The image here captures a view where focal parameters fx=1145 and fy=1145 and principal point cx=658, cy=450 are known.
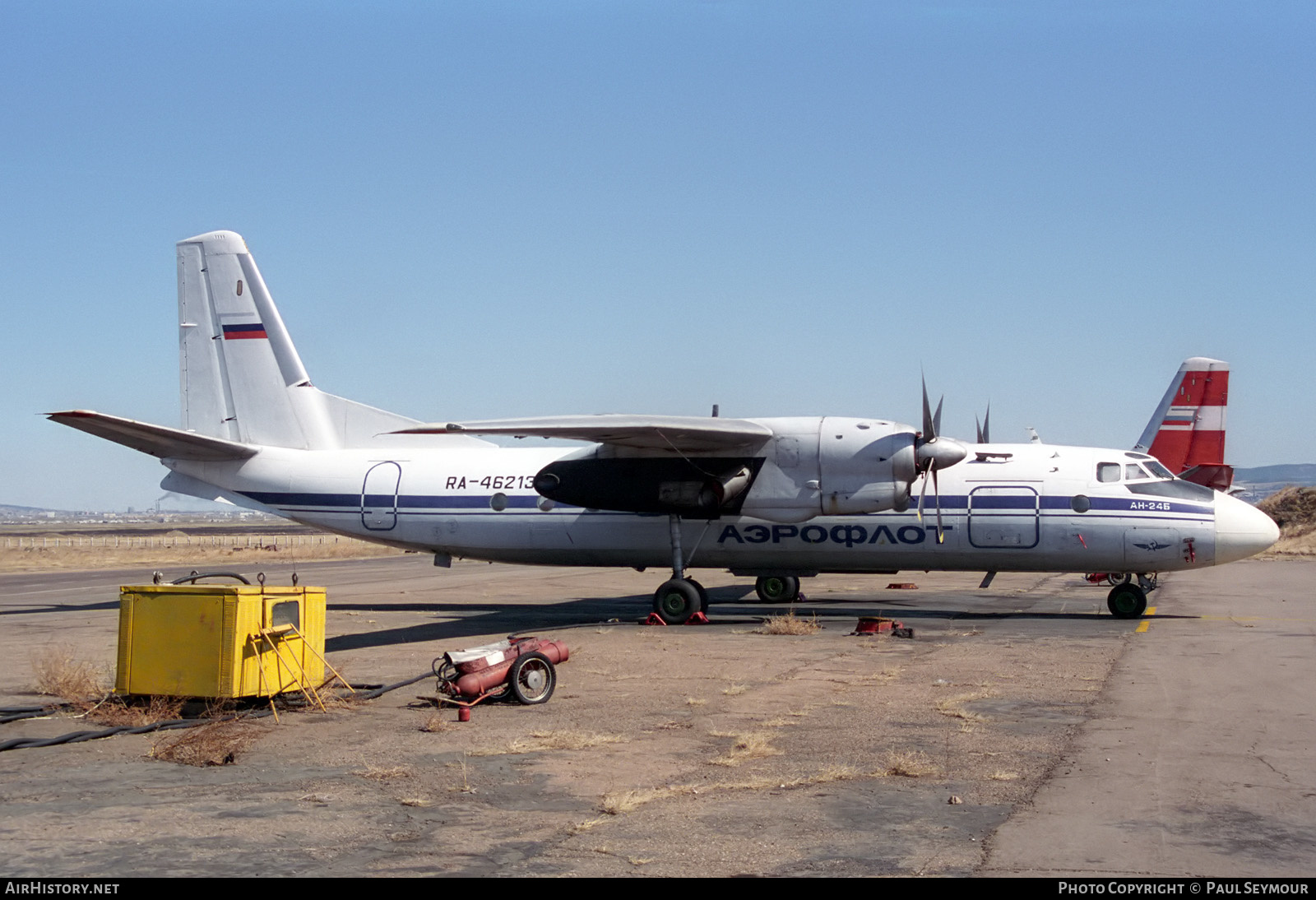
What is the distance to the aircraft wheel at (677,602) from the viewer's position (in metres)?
21.8

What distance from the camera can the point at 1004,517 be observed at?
21844mm

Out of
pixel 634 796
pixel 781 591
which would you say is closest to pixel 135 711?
pixel 634 796

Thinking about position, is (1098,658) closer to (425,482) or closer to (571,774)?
(571,774)

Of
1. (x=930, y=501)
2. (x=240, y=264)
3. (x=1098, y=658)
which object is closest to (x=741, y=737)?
(x=1098, y=658)

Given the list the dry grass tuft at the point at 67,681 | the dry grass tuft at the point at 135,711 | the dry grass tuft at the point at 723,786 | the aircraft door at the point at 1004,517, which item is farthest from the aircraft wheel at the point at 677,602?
the dry grass tuft at the point at 723,786

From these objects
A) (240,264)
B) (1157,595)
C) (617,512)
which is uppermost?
(240,264)

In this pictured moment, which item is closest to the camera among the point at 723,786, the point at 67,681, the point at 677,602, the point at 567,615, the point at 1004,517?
the point at 723,786

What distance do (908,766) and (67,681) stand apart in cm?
914

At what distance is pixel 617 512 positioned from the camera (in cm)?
2345

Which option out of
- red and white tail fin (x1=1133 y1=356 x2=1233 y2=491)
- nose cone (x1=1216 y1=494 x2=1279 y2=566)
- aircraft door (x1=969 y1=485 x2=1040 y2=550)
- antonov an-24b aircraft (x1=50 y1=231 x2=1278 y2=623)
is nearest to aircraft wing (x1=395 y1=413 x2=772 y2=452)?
antonov an-24b aircraft (x1=50 y1=231 x2=1278 y2=623)

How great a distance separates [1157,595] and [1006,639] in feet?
44.8

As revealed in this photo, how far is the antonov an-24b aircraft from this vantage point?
68.9ft

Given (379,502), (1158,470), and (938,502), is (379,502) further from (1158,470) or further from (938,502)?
(1158,470)

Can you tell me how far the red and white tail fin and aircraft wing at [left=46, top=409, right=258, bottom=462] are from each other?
26836 mm
